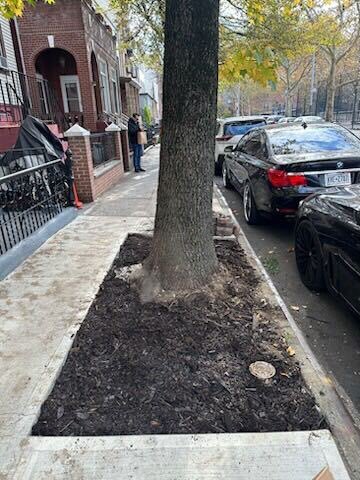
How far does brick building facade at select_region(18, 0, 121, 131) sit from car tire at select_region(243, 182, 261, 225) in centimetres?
978

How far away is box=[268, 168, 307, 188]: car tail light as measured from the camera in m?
5.29

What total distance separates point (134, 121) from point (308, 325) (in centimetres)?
1061

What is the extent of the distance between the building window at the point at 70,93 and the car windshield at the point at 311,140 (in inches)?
464

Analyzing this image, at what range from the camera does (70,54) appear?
15.2 m

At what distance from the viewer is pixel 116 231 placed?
6070 millimetres

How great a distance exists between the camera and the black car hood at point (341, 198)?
10.8 feet

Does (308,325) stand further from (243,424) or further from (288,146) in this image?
(288,146)

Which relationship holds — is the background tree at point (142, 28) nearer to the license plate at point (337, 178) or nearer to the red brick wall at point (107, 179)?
the red brick wall at point (107, 179)

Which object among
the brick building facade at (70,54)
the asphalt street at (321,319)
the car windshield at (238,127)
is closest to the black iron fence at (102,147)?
the car windshield at (238,127)

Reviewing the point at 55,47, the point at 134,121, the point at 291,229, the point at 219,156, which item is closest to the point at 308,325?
the point at 291,229

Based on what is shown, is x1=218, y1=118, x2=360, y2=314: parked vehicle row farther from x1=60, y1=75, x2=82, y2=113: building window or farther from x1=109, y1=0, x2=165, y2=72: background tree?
x1=60, y1=75, x2=82, y2=113: building window

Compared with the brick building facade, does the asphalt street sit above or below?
below

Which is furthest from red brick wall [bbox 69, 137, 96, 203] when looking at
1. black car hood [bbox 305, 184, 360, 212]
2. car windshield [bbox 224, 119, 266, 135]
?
car windshield [bbox 224, 119, 266, 135]

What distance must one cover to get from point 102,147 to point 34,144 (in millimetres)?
3193
